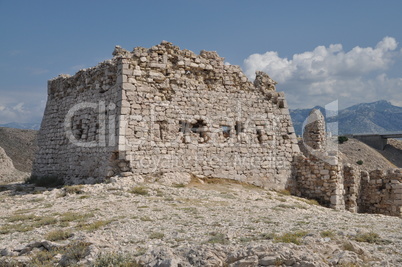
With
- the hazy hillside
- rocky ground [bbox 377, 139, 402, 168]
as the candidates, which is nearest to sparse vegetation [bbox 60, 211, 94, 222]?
the hazy hillside

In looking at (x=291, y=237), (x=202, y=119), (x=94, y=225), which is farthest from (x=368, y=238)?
(x=202, y=119)

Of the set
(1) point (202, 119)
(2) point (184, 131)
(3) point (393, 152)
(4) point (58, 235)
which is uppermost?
(1) point (202, 119)

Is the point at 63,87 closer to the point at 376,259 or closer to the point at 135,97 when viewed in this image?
the point at 135,97

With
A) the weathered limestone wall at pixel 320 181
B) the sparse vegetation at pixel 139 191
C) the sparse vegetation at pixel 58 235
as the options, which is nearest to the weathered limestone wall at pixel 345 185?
the weathered limestone wall at pixel 320 181

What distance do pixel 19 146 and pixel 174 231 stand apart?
3801 centimetres

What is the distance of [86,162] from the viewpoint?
1339 cm

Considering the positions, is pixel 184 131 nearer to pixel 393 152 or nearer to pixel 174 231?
pixel 174 231

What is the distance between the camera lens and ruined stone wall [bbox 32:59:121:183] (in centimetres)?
1268

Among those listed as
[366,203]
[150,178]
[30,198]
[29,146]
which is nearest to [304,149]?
[366,203]

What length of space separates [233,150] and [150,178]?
3585mm

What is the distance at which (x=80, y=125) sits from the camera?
14.2 metres

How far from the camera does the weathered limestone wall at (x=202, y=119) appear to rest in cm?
1245

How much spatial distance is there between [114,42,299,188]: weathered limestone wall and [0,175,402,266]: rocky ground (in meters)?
1.43

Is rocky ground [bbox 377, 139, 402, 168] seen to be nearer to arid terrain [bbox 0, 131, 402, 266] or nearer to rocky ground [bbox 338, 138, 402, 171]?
rocky ground [bbox 338, 138, 402, 171]
